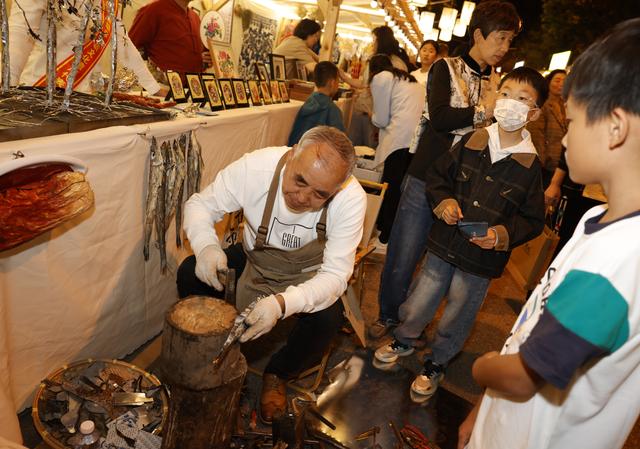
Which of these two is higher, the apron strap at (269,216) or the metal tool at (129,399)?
the apron strap at (269,216)

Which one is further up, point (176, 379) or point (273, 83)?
point (273, 83)

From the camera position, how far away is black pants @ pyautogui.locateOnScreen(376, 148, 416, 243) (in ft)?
15.2

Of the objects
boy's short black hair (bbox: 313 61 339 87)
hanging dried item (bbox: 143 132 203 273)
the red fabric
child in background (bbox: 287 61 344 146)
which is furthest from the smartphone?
the red fabric

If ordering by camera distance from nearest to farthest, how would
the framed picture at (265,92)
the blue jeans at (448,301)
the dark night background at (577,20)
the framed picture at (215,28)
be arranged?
the blue jeans at (448,301) < the framed picture at (265,92) < the framed picture at (215,28) < the dark night background at (577,20)

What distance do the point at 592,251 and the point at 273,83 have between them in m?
3.98

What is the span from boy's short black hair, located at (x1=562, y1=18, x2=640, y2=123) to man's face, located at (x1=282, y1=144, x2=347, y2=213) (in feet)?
3.50

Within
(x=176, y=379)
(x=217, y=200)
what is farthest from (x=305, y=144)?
(x=176, y=379)

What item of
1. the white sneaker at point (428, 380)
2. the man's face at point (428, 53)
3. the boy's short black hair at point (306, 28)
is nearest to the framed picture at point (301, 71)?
the boy's short black hair at point (306, 28)

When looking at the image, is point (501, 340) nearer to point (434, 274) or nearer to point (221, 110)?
point (434, 274)

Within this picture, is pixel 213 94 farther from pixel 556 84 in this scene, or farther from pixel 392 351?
pixel 556 84

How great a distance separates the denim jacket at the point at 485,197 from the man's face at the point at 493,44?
19.3 inches

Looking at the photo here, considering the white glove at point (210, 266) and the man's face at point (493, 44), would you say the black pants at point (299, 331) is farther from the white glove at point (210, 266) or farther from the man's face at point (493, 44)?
the man's face at point (493, 44)

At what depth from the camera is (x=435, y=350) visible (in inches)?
108

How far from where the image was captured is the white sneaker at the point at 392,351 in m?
2.88
